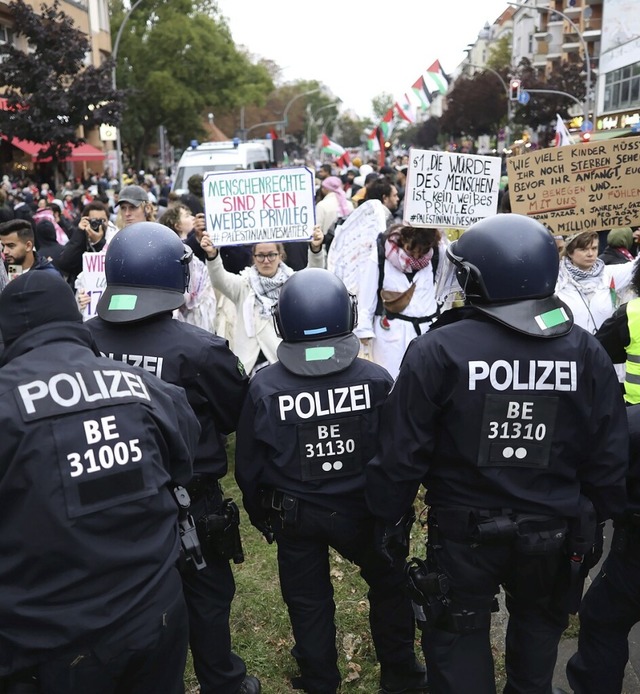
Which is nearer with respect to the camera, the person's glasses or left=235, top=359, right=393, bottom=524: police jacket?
left=235, top=359, right=393, bottom=524: police jacket

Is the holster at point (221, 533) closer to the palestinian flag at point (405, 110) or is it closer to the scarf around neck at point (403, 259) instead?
the scarf around neck at point (403, 259)

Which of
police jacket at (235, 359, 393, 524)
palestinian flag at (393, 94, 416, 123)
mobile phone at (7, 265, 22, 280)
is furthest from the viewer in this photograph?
palestinian flag at (393, 94, 416, 123)

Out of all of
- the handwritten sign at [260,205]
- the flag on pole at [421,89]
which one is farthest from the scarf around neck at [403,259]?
the flag on pole at [421,89]

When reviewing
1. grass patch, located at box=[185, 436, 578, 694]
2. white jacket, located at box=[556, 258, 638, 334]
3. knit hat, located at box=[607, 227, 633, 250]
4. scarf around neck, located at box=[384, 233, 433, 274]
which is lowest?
grass patch, located at box=[185, 436, 578, 694]

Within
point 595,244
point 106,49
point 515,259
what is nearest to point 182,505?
point 515,259

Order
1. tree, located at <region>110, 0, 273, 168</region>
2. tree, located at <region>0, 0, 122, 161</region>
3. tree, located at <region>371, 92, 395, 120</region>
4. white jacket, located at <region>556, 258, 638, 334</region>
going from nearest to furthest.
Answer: white jacket, located at <region>556, 258, 638, 334</region> → tree, located at <region>0, 0, 122, 161</region> → tree, located at <region>110, 0, 273, 168</region> → tree, located at <region>371, 92, 395, 120</region>

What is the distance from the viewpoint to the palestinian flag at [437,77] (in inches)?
664

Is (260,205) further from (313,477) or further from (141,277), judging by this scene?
(313,477)

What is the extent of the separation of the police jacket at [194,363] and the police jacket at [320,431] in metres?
0.17

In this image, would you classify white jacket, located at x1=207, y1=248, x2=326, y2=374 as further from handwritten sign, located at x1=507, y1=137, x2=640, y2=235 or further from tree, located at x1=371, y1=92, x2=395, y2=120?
tree, located at x1=371, y1=92, x2=395, y2=120

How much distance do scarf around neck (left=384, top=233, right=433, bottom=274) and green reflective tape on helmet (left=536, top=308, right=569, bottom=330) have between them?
8.76 feet

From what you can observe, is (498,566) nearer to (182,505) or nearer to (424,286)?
(182,505)

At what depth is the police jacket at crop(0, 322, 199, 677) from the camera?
2305 millimetres

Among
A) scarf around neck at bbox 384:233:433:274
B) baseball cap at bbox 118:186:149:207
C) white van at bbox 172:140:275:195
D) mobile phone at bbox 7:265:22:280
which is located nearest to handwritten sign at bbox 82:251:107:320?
mobile phone at bbox 7:265:22:280
